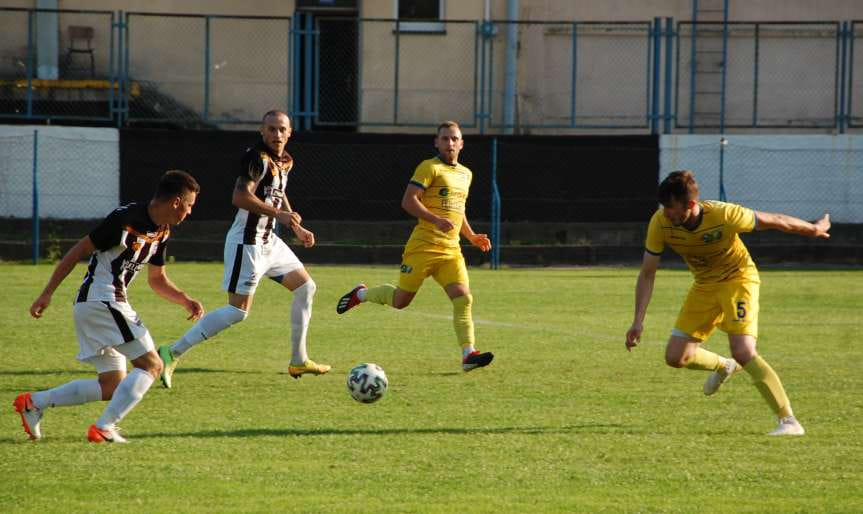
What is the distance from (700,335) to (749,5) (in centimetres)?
1848

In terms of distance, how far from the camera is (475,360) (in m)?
9.21

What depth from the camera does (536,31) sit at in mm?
24031

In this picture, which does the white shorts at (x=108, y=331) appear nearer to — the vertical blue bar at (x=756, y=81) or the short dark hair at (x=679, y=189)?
the short dark hair at (x=679, y=189)

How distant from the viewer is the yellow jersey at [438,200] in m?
9.81

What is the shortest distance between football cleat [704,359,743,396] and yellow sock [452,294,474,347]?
212 centimetres

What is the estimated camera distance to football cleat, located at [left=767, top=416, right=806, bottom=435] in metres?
7.00

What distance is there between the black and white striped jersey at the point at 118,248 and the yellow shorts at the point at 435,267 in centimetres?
353

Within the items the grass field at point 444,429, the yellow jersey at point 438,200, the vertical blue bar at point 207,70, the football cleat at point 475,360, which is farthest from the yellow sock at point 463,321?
the vertical blue bar at point 207,70

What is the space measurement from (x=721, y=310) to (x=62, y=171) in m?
16.2

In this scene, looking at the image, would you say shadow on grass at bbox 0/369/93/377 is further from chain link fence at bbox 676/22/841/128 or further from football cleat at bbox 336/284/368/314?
chain link fence at bbox 676/22/841/128

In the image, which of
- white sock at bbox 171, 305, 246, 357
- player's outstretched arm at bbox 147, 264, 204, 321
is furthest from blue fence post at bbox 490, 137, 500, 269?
player's outstretched arm at bbox 147, 264, 204, 321

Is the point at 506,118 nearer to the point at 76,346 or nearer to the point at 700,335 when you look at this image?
the point at 76,346

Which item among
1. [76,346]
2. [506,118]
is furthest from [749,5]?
[76,346]

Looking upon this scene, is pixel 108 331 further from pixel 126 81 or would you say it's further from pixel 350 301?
pixel 126 81
